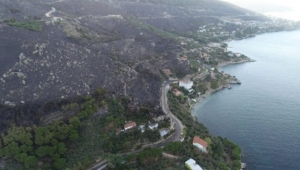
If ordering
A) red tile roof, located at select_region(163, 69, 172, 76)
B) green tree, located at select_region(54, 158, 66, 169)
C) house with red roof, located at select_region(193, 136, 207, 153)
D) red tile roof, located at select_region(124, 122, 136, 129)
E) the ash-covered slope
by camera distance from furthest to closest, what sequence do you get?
red tile roof, located at select_region(163, 69, 172, 76) → the ash-covered slope → red tile roof, located at select_region(124, 122, 136, 129) → house with red roof, located at select_region(193, 136, 207, 153) → green tree, located at select_region(54, 158, 66, 169)

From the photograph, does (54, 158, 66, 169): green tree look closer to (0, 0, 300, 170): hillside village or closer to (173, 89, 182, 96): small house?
(0, 0, 300, 170): hillside village

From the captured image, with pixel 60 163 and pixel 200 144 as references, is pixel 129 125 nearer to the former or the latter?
pixel 200 144

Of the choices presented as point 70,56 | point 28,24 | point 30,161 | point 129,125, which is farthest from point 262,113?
point 28,24

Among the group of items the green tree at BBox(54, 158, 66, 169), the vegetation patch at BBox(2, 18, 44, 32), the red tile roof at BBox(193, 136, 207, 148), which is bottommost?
the red tile roof at BBox(193, 136, 207, 148)

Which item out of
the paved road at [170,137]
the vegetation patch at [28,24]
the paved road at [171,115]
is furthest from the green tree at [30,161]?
the vegetation patch at [28,24]

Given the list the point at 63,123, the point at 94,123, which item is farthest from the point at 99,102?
the point at 63,123

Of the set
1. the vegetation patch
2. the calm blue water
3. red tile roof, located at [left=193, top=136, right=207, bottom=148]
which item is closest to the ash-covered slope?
the vegetation patch
